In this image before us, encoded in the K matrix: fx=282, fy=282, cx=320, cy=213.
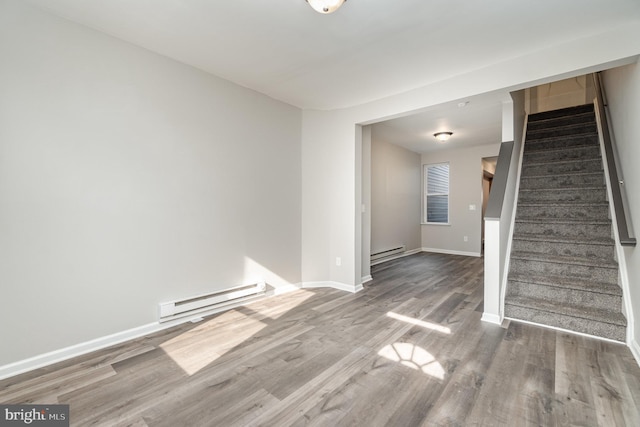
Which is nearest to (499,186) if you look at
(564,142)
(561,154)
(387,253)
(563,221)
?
(563,221)

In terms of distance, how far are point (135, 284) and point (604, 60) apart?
14.5ft

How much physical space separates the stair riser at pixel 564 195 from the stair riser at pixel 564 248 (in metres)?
0.70

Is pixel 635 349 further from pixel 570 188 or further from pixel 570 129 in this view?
pixel 570 129

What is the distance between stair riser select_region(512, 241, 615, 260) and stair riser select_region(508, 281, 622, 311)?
0.54m

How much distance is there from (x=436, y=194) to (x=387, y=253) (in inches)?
95.7

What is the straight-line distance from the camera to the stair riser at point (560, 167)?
3.79m

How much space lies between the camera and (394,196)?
639cm

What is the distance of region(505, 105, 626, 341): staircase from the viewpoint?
2736 millimetres

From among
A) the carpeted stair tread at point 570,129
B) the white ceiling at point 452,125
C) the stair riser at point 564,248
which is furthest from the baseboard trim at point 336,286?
the carpeted stair tread at point 570,129

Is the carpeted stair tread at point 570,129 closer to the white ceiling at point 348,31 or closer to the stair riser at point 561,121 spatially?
the stair riser at point 561,121

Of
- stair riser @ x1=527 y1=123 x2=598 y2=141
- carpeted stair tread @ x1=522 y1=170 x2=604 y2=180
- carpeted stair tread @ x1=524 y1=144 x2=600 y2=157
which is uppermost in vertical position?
stair riser @ x1=527 y1=123 x2=598 y2=141

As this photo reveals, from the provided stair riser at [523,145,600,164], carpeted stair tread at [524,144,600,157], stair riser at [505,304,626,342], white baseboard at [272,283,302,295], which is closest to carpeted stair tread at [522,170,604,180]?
stair riser at [523,145,600,164]

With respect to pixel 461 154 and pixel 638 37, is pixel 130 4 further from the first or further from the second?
pixel 461 154

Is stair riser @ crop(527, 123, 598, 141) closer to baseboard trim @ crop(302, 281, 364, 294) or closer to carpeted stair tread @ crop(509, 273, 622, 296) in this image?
carpeted stair tread @ crop(509, 273, 622, 296)
